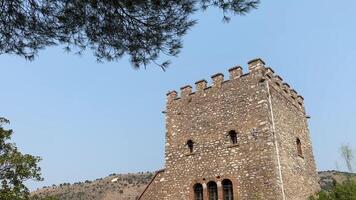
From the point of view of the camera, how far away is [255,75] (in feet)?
56.6

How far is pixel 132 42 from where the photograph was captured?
9352 millimetres

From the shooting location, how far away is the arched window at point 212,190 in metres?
17.1

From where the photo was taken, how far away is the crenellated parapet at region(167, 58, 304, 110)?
1736cm

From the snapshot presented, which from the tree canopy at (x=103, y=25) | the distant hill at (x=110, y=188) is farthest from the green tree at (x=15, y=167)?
the distant hill at (x=110, y=188)

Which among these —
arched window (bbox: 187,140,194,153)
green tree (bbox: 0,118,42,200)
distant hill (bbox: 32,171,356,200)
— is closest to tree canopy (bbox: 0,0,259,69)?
green tree (bbox: 0,118,42,200)

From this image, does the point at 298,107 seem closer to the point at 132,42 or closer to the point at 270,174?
the point at 270,174

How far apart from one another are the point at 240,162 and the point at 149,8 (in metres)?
9.63

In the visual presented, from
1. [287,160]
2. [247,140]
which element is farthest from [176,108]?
[287,160]

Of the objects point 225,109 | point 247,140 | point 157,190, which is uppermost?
point 225,109

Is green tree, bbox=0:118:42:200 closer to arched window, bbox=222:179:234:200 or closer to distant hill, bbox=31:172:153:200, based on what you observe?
arched window, bbox=222:179:234:200

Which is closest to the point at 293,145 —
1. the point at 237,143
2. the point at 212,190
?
the point at 237,143

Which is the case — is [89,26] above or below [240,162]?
above

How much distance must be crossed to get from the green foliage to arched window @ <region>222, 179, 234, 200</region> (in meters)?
3.52

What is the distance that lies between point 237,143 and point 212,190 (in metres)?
2.26
